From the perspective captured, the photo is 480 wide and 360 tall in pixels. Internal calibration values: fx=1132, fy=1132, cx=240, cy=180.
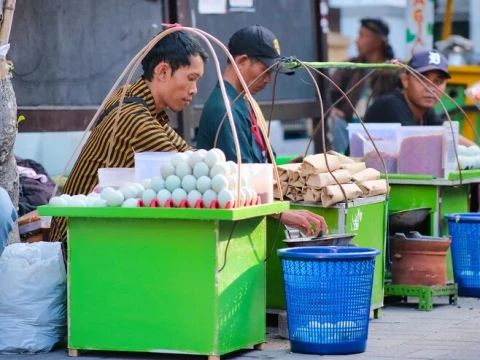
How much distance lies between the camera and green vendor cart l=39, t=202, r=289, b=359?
542 centimetres

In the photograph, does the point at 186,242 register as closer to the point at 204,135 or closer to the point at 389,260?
the point at 204,135

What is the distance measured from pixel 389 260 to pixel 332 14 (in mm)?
9386

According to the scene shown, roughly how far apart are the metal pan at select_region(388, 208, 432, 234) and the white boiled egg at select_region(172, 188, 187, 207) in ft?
8.53

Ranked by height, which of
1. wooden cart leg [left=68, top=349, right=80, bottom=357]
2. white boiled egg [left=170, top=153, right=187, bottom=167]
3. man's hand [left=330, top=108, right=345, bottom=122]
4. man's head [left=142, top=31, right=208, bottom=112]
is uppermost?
man's head [left=142, top=31, right=208, bottom=112]

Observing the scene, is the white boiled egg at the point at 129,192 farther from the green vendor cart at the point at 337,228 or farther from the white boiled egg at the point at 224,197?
the green vendor cart at the point at 337,228

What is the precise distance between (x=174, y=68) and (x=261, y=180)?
2.87ft

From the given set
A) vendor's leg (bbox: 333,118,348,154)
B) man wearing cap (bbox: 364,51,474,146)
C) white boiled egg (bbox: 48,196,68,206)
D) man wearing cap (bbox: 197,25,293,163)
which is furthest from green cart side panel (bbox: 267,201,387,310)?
vendor's leg (bbox: 333,118,348,154)

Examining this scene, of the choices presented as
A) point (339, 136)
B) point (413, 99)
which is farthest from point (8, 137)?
point (339, 136)

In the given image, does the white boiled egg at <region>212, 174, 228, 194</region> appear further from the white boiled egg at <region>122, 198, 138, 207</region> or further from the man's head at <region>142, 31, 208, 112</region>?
the man's head at <region>142, 31, 208, 112</region>

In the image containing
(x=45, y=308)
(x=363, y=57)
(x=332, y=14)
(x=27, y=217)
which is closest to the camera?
(x=45, y=308)

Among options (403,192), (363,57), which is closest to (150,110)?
(403,192)

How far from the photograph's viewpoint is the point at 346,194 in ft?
21.6

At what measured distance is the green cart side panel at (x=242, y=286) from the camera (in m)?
5.47

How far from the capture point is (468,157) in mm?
8312
